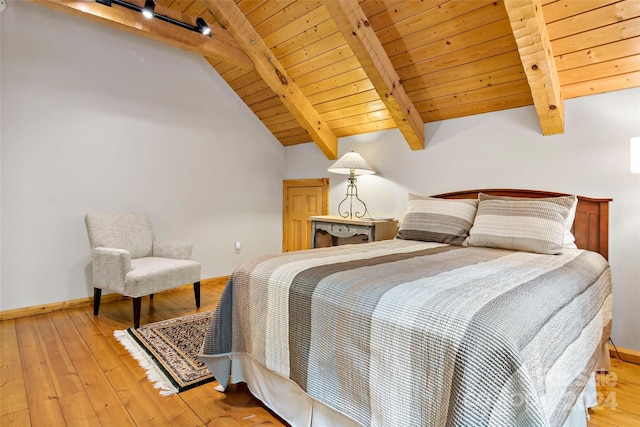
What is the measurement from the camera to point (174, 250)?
10.5ft

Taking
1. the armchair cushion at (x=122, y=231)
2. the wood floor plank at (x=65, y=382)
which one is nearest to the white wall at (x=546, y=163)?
the armchair cushion at (x=122, y=231)

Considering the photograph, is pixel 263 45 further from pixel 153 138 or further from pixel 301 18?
pixel 153 138

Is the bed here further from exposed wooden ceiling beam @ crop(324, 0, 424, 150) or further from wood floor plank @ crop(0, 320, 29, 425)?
exposed wooden ceiling beam @ crop(324, 0, 424, 150)

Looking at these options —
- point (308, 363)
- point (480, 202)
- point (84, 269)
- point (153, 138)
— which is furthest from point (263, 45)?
point (308, 363)

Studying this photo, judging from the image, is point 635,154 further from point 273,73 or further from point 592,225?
point 273,73

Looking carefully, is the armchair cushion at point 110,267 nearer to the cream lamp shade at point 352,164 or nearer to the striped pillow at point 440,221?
the cream lamp shade at point 352,164

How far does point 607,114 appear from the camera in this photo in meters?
2.34

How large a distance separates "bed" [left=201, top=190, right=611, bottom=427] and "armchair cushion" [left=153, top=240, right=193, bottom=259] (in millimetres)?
1620

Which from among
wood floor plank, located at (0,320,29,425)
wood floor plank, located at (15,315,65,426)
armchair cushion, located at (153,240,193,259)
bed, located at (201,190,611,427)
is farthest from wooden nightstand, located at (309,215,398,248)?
wood floor plank, located at (0,320,29,425)

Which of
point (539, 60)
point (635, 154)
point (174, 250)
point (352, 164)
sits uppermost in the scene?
point (539, 60)

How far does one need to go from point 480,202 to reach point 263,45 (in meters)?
2.39

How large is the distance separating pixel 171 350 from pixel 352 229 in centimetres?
190

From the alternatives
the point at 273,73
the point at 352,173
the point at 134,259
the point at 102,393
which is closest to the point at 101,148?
the point at 134,259

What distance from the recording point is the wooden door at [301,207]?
14.2 ft
